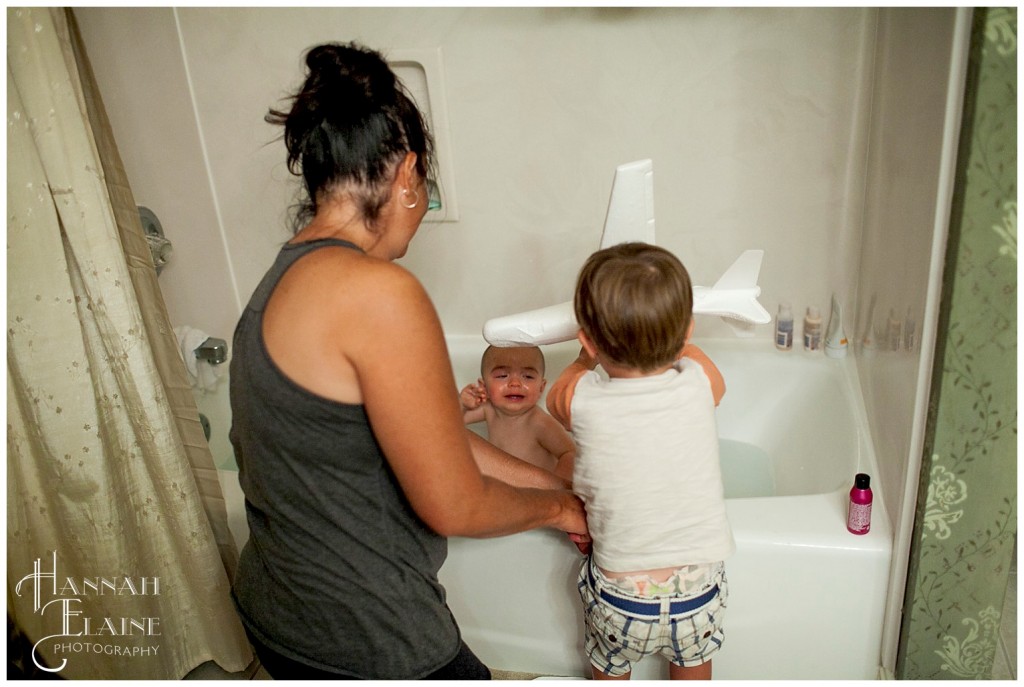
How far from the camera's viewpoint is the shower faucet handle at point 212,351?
180cm

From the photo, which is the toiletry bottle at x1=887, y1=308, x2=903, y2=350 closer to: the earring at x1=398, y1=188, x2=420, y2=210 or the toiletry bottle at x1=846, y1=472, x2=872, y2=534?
the toiletry bottle at x1=846, y1=472, x2=872, y2=534

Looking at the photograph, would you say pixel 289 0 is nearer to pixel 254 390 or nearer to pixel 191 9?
pixel 191 9

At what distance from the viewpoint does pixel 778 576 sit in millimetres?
1321

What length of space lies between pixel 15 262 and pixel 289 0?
0.92m

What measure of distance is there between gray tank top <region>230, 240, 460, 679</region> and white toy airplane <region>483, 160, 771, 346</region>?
392 millimetres

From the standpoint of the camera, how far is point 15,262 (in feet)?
3.77

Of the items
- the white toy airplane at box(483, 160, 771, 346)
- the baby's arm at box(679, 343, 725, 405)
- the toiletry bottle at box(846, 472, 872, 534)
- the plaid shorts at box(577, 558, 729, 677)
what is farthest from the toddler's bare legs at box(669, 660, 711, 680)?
the white toy airplane at box(483, 160, 771, 346)

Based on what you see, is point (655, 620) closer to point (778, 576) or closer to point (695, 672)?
point (695, 672)

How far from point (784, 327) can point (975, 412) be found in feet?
2.74

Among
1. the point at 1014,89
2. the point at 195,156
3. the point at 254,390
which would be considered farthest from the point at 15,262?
the point at 1014,89

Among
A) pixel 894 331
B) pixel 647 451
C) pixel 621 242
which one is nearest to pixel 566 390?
pixel 647 451

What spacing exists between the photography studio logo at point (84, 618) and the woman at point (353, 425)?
52 cm

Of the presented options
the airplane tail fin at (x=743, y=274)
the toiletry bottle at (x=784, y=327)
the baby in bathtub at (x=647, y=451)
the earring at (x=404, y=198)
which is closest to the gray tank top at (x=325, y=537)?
the earring at (x=404, y=198)

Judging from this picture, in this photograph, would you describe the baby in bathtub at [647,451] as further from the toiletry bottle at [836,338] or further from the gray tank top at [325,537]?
the toiletry bottle at [836,338]
